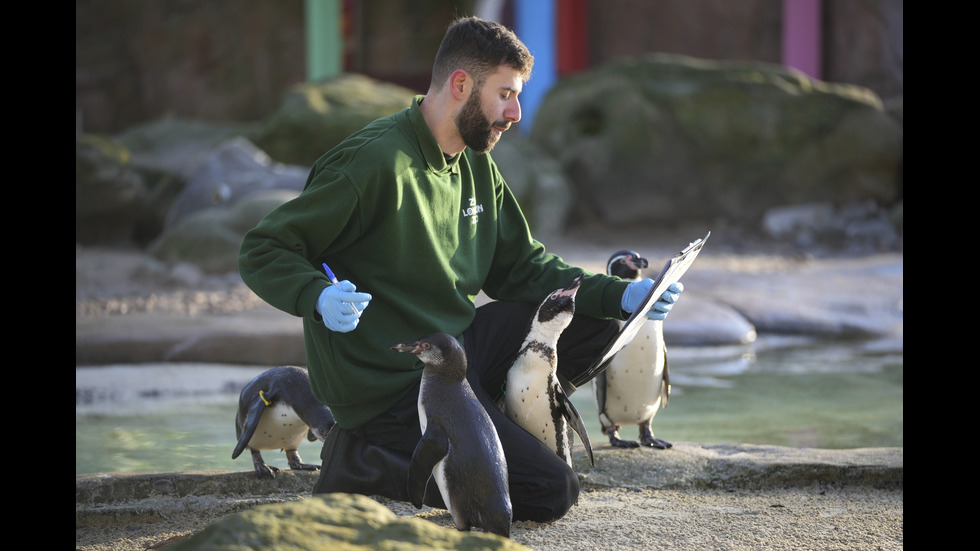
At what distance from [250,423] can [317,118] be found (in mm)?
7266

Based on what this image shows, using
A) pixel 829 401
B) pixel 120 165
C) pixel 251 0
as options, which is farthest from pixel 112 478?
pixel 251 0

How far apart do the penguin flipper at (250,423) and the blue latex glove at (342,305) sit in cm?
88

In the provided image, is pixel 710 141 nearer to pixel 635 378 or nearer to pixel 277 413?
pixel 635 378

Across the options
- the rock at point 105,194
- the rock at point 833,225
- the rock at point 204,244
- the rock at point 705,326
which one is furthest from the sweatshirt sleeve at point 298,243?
the rock at point 833,225

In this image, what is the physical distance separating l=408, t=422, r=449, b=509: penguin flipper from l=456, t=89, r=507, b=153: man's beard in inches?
31.6

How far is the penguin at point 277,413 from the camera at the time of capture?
3.32m

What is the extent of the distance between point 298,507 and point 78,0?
15.9m

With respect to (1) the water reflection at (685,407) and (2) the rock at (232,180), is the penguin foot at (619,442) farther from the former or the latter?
(2) the rock at (232,180)

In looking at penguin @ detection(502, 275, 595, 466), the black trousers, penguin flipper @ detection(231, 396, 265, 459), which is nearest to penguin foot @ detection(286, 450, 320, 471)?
penguin flipper @ detection(231, 396, 265, 459)

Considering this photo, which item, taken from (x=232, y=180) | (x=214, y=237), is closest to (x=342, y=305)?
(x=214, y=237)

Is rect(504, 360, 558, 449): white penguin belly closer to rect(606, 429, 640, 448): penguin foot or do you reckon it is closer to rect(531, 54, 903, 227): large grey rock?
rect(606, 429, 640, 448): penguin foot

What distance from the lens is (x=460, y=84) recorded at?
2.90 meters

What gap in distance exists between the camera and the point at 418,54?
54.6 feet
